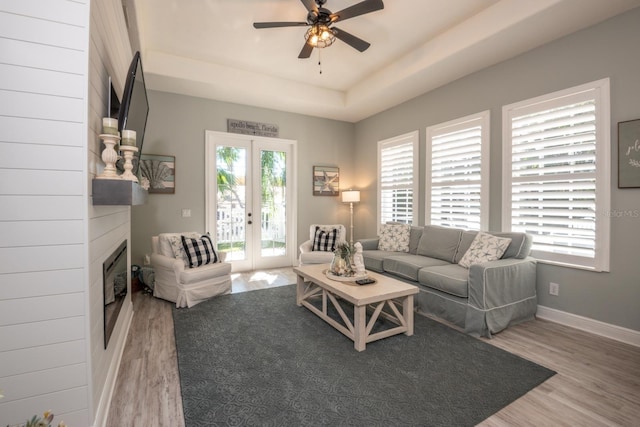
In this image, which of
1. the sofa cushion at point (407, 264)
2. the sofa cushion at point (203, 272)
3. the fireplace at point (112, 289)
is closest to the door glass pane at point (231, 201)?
the sofa cushion at point (203, 272)

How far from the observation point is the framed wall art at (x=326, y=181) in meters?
5.76

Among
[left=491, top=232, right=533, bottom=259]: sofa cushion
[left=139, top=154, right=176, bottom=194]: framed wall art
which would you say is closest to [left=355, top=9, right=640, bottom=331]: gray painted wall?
[left=491, top=232, right=533, bottom=259]: sofa cushion

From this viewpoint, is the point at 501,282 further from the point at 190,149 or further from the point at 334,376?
the point at 190,149

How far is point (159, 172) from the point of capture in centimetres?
446

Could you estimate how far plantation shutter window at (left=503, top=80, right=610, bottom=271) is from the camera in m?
2.73

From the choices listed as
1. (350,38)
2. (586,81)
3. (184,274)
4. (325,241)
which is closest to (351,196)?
(325,241)

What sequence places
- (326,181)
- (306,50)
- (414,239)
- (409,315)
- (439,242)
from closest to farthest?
(409,315)
(306,50)
(439,242)
(414,239)
(326,181)

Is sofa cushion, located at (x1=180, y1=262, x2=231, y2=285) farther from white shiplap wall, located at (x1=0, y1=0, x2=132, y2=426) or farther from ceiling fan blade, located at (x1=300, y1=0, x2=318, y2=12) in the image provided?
ceiling fan blade, located at (x1=300, y1=0, x2=318, y2=12)

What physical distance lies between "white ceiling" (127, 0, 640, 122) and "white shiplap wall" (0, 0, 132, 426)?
1927mm

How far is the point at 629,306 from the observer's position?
2.59 metres

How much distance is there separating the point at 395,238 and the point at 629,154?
2.53 meters

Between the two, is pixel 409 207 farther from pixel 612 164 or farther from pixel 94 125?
pixel 94 125

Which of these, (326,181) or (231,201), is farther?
(326,181)

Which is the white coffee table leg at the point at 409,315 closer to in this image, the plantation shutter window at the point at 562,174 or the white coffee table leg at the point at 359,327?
the white coffee table leg at the point at 359,327
